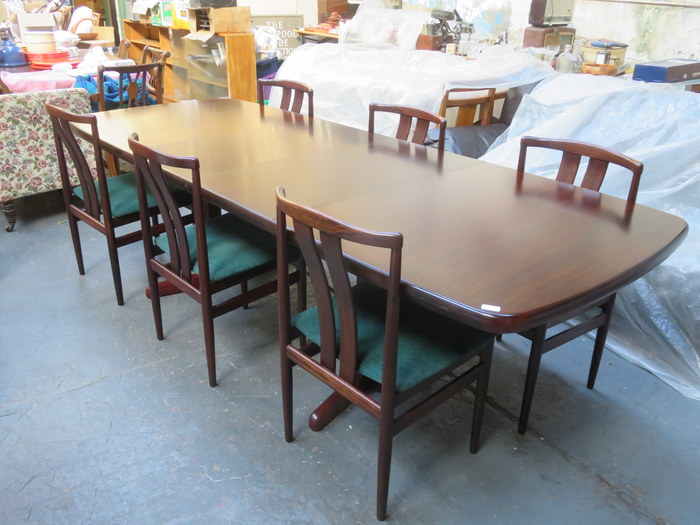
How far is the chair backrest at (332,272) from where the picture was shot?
113 cm

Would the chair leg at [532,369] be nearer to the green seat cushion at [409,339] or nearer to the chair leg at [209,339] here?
the green seat cushion at [409,339]

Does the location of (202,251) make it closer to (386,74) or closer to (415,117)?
(415,117)

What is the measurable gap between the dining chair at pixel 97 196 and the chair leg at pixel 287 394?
1048 millimetres

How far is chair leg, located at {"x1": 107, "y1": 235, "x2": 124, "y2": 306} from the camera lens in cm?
230

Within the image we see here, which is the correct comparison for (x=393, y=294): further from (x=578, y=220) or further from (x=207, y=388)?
(x=207, y=388)

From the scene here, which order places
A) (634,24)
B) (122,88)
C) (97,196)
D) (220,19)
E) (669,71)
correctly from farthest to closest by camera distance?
(220,19) → (634,24) → (122,88) → (669,71) → (97,196)

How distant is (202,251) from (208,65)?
4.22 metres

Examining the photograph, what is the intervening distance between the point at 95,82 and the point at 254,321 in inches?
96.1

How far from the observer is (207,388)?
1.96m

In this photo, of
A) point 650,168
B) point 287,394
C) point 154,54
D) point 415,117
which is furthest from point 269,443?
point 154,54

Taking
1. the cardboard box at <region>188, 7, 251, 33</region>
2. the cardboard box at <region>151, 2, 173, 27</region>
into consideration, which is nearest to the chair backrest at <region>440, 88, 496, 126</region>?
the cardboard box at <region>188, 7, 251, 33</region>

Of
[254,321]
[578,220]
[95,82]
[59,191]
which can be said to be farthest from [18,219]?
[578,220]

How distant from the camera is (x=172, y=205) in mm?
1739

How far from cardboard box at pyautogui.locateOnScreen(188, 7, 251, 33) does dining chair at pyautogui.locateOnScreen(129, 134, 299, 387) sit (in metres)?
3.44
